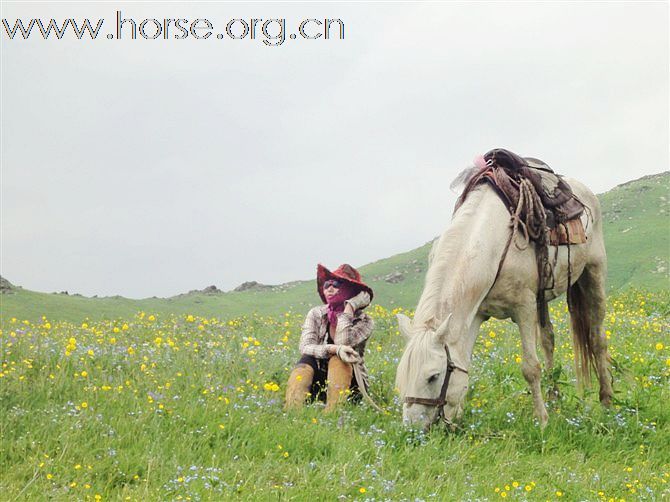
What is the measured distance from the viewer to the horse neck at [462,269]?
738 centimetres

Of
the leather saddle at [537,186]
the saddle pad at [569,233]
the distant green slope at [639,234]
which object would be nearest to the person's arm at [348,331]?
the leather saddle at [537,186]

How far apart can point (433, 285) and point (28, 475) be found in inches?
162

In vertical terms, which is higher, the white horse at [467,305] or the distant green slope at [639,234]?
the distant green slope at [639,234]

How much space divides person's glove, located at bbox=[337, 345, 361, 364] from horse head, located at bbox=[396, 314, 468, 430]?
1081mm

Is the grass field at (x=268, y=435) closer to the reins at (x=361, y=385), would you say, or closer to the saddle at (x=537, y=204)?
the reins at (x=361, y=385)

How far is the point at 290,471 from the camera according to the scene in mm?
6301

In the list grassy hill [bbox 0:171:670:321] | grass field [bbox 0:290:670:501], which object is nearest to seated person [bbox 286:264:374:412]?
grass field [bbox 0:290:670:501]

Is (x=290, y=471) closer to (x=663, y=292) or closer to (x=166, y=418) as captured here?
(x=166, y=418)

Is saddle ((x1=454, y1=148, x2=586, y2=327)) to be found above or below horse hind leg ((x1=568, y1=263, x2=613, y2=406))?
above

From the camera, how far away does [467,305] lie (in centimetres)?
751

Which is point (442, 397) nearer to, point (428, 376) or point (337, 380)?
point (428, 376)

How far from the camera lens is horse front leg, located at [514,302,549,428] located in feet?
26.7

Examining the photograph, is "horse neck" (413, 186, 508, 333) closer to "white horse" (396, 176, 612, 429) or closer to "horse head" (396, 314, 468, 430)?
"white horse" (396, 176, 612, 429)

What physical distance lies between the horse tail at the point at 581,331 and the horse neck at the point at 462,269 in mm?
2751
